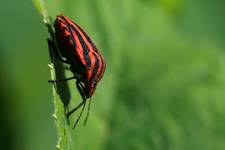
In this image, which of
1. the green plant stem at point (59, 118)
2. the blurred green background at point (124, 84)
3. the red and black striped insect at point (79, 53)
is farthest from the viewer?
the blurred green background at point (124, 84)

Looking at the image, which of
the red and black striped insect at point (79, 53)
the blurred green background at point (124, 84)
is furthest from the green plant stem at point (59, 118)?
the blurred green background at point (124, 84)

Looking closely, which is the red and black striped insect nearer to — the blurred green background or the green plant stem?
the blurred green background

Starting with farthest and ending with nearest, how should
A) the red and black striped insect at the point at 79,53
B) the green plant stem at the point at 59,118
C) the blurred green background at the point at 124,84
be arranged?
1. the blurred green background at the point at 124,84
2. the red and black striped insect at the point at 79,53
3. the green plant stem at the point at 59,118

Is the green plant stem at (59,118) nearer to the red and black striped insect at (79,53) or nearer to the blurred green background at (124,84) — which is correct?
the red and black striped insect at (79,53)

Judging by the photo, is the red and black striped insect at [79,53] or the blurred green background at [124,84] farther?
the blurred green background at [124,84]

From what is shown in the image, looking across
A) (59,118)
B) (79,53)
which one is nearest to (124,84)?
(79,53)

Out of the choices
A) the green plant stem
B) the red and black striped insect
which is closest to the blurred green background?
the red and black striped insect
